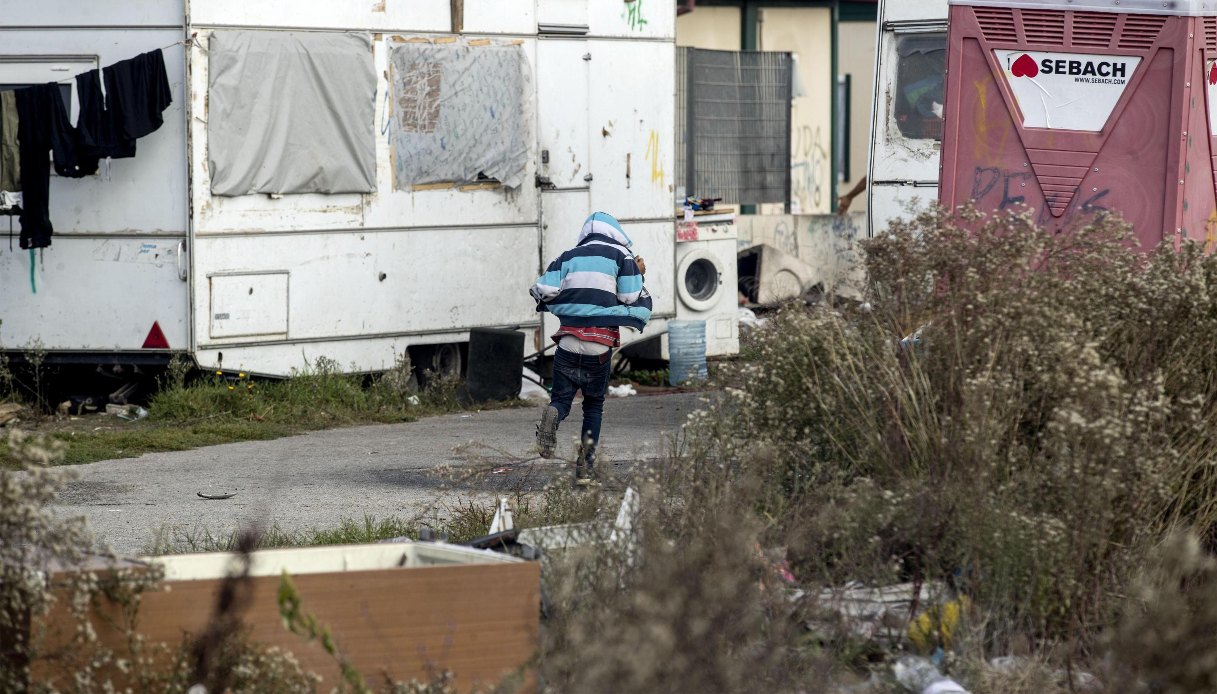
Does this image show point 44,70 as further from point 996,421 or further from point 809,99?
point 809,99

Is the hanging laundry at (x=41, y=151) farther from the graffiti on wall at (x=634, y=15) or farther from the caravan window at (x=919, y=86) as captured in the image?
the caravan window at (x=919, y=86)

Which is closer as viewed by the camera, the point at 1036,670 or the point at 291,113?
the point at 1036,670

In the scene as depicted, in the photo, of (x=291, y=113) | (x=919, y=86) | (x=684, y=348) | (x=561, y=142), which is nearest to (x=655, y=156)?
(x=561, y=142)

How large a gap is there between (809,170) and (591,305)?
505 inches

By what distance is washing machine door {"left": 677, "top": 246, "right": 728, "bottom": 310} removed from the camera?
13.8 meters

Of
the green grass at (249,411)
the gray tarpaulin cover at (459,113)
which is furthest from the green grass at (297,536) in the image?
the gray tarpaulin cover at (459,113)

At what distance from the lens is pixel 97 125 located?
35.4ft

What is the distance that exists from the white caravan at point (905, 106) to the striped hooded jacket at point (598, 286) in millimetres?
4060

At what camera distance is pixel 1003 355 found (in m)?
5.75

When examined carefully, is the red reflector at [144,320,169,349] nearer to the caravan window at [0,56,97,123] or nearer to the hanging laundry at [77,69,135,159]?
the hanging laundry at [77,69,135,159]

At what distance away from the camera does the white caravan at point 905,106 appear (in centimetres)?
1266

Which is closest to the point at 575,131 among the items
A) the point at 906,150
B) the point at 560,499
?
the point at 906,150

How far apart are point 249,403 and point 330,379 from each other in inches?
24.2

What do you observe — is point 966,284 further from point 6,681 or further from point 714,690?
point 6,681
